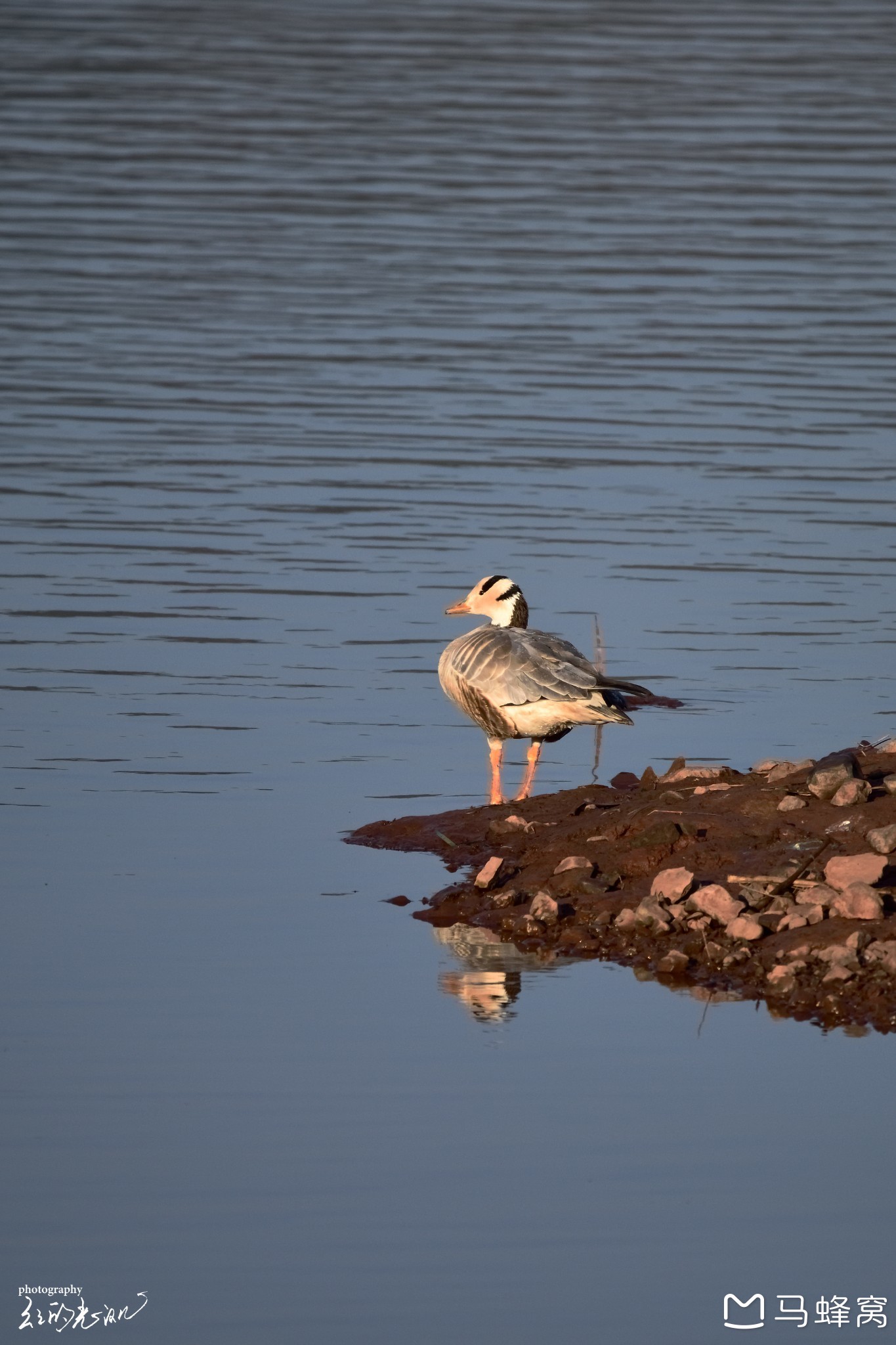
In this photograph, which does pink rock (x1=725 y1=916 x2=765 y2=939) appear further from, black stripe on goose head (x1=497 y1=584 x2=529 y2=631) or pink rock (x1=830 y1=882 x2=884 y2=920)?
black stripe on goose head (x1=497 y1=584 x2=529 y2=631)

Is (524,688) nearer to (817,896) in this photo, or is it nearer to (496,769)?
(496,769)

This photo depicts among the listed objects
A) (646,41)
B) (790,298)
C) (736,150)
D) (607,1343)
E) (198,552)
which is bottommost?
(607,1343)

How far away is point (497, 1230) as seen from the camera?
682cm

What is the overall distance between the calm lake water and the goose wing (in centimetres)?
83

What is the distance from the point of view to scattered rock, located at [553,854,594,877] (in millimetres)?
9773

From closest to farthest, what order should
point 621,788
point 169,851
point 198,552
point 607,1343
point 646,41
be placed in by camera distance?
1. point 607,1343
2. point 169,851
3. point 621,788
4. point 198,552
5. point 646,41

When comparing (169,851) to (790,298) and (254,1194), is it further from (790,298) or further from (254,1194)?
(790,298)

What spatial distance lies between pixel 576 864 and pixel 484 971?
0.94m

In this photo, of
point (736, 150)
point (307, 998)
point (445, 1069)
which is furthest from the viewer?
point (736, 150)

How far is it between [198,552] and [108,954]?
777 cm

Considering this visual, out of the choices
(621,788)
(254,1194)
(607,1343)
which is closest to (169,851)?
(621,788)

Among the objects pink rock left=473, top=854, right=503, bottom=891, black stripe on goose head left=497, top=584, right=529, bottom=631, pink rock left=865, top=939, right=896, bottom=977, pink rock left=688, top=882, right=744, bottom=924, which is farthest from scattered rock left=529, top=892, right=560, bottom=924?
black stripe on goose head left=497, top=584, right=529, bottom=631

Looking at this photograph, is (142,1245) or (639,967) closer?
(142,1245)

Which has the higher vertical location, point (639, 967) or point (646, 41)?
point (646, 41)
